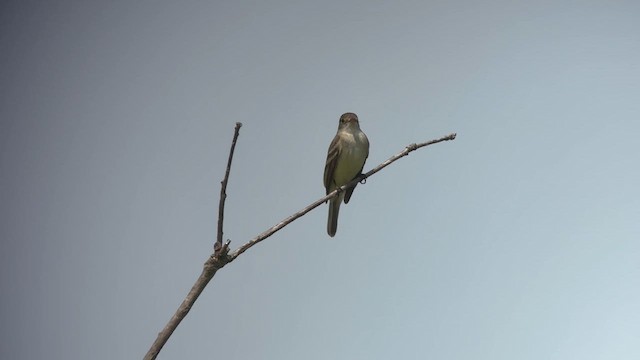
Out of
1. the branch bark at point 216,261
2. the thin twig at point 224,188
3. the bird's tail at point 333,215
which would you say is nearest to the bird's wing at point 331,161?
the bird's tail at point 333,215

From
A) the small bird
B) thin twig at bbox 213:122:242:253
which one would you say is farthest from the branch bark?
the small bird

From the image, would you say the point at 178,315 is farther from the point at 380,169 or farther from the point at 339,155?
the point at 339,155

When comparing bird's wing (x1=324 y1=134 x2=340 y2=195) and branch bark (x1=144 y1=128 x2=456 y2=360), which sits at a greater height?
bird's wing (x1=324 y1=134 x2=340 y2=195)

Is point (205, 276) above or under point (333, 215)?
under

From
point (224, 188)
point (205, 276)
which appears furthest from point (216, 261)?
point (224, 188)

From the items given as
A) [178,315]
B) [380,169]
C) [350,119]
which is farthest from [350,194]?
[178,315]

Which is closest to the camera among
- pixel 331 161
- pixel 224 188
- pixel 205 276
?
pixel 205 276

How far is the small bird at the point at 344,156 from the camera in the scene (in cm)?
1086

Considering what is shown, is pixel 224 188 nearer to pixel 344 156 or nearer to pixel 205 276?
pixel 205 276

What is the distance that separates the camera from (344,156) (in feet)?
35.6

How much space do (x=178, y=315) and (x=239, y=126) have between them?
1.33 metres

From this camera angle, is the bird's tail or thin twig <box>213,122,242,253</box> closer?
thin twig <box>213,122,242,253</box>

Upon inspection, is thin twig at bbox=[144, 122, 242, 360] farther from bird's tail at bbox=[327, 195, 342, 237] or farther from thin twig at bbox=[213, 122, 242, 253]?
bird's tail at bbox=[327, 195, 342, 237]

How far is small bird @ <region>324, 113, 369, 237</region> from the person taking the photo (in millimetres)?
10859
